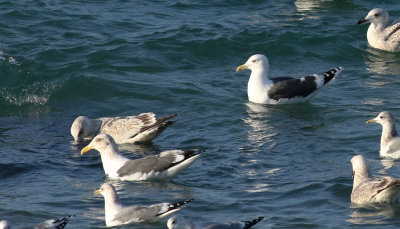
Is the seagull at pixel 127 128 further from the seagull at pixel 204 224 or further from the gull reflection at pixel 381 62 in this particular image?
the gull reflection at pixel 381 62

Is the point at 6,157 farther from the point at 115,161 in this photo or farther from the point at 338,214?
the point at 338,214

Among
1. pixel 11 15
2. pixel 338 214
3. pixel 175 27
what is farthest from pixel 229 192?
pixel 11 15

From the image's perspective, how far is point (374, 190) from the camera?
34.8ft

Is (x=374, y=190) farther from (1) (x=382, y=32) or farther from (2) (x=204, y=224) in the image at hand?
(1) (x=382, y=32)

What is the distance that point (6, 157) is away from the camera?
13461mm

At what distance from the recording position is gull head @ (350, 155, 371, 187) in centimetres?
1115

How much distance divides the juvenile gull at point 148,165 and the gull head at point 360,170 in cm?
204

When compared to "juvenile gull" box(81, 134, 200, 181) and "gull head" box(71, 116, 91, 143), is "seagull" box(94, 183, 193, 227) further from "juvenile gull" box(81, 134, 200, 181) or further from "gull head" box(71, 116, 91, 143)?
"gull head" box(71, 116, 91, 143)

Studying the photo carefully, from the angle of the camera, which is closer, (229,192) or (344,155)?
(229,192)

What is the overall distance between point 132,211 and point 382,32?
1081cm

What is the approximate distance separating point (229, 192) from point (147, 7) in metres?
11.1

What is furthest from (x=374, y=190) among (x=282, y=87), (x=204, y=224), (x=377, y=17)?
(x=377, y=17)

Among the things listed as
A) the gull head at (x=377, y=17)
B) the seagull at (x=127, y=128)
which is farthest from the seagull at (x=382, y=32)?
the seagull at (x=127, y=128)

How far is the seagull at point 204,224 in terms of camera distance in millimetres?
9258
